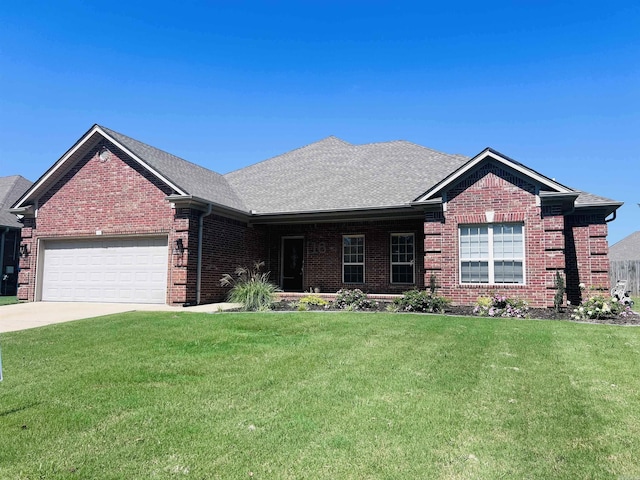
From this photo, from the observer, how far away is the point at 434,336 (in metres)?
8.39

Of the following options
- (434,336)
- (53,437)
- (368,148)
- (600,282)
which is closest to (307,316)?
(434,336)

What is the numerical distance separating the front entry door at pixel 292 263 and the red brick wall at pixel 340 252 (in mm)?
511

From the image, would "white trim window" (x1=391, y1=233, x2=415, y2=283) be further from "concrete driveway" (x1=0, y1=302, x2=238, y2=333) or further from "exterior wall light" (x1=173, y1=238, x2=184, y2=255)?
"exterior wall light" (x1=173, y1=238, x2=184, y2=255)

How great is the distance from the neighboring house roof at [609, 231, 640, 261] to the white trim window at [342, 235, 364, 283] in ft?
91.5

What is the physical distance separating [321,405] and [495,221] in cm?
1004

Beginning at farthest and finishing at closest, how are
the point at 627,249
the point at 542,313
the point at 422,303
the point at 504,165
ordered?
the point at 627,249 → the point at 504,165 → the point at 422,303 → the point at 542,313

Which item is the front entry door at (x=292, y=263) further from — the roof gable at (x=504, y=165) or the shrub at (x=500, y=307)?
the shrub at (x=500, y=307)

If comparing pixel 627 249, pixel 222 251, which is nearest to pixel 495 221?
pixel 222 251

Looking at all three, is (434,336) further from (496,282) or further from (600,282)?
(600,282)

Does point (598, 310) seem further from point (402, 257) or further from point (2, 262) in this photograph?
point (2, 262)

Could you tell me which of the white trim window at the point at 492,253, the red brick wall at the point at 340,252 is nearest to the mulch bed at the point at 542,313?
the white trim window at the point at 492,253

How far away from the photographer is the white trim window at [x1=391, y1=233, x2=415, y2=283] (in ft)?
54.5

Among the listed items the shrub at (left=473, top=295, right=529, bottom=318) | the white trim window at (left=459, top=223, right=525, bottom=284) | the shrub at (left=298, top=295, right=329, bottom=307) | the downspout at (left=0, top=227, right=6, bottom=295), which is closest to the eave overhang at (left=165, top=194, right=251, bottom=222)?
the shrub at (left=298, top=295, right=329, bottom=307)

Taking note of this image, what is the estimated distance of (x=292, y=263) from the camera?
18750 mm
